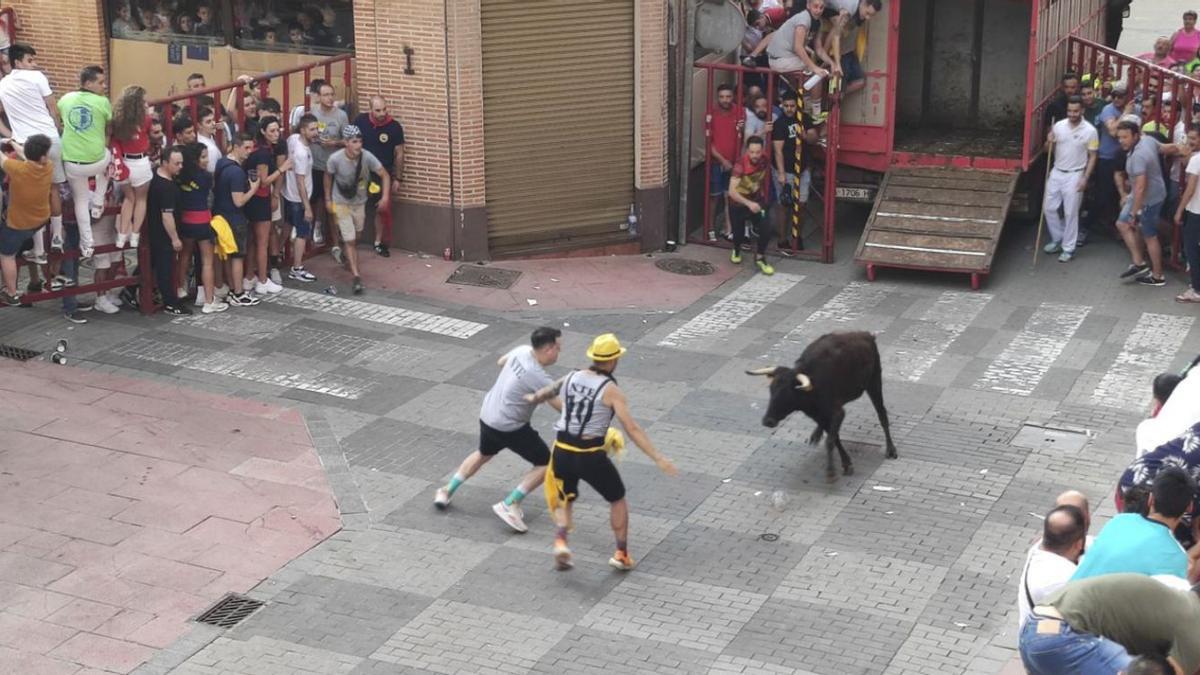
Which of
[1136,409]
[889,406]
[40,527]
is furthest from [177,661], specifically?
[1136,409]

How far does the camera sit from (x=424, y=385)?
1597cm

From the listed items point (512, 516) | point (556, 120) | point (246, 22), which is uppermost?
point (246, 22)

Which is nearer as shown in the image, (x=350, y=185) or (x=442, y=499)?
(x=442, y=499)

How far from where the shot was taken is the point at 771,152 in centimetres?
2022

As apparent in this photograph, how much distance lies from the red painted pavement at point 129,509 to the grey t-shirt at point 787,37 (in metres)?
8.51

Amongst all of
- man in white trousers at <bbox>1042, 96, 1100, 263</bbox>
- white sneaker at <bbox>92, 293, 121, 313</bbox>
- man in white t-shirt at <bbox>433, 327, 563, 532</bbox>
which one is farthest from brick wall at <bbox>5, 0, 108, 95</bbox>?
man in white trousers at <bbox>1042, 96, 1100, 263</bbox>

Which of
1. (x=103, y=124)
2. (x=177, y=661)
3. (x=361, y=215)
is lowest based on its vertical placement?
(x=177, y=661)

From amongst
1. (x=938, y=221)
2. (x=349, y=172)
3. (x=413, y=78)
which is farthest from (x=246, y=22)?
(x=938, y=221)

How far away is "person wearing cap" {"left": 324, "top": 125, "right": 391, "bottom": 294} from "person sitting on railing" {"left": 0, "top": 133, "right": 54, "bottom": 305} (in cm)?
320

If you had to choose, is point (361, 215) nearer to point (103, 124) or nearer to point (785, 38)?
point (103, 124)

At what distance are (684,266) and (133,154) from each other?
21.8 feet

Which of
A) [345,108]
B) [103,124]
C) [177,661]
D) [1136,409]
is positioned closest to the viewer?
[177,661]

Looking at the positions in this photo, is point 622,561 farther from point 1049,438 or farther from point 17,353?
point 17,353

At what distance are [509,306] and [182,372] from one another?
12.8ft
